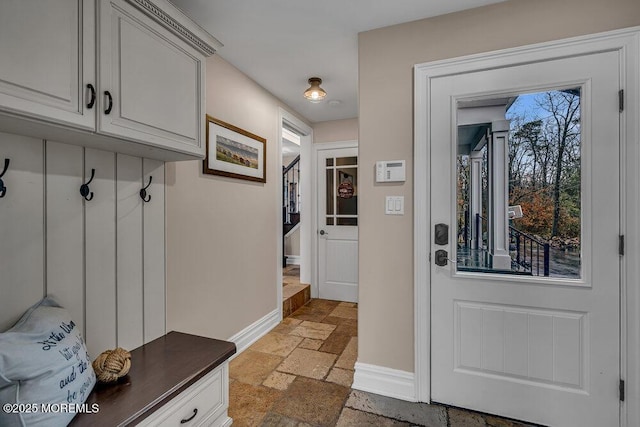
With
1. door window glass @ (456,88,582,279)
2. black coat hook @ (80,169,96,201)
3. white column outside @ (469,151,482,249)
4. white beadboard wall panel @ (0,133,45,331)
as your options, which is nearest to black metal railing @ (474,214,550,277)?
door window glass @ (456,88,582,279)

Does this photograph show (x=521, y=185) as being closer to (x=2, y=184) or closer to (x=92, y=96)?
(x=92, y=96)

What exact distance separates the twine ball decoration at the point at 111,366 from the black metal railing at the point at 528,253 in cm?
202

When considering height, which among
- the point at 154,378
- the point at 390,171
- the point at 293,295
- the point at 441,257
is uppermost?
the point at 390,171

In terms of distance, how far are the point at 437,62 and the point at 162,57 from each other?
1.52m

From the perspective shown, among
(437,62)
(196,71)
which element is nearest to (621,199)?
(437,62)

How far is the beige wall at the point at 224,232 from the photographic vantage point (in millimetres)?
1983

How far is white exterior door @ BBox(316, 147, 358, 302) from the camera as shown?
394cm

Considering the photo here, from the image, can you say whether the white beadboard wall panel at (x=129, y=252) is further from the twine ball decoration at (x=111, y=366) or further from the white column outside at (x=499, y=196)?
the white column outside at (x=499, y=196)

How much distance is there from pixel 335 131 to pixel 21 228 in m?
3.31

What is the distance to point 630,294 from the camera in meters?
1.52

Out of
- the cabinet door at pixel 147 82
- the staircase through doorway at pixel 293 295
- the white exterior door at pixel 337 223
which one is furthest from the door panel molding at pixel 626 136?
the staircase through doorway at pixel 293 295

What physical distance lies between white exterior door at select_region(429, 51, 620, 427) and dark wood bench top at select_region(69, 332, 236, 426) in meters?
1.32

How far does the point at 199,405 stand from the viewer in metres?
1.38

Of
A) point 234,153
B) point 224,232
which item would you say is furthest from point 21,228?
point 234,153
